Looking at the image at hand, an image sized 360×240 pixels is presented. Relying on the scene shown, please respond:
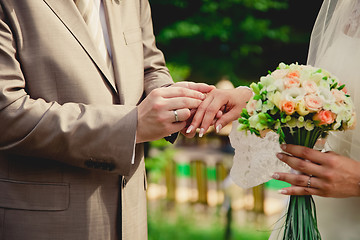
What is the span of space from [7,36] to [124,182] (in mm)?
809

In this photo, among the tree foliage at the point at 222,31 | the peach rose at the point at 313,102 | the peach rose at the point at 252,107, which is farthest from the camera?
the tree foliage at the point at 222,31

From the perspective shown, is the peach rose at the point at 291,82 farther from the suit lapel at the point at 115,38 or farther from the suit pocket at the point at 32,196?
the suit pocket at the point at 32,196

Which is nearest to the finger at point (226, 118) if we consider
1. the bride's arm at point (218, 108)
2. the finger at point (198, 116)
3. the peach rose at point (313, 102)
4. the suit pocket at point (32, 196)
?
the bride's arm at point (218, 108)

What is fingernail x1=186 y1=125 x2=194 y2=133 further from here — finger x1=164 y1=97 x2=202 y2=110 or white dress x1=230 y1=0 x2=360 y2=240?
white dress x1=230 y1=0 x2=360 y2=240

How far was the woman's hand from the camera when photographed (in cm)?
204

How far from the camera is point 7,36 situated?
79.2 inches

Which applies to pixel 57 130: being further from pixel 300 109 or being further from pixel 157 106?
pixel 300 109

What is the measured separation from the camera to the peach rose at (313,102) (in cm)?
185

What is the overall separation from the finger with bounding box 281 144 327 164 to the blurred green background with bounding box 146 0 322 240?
3.20 meters

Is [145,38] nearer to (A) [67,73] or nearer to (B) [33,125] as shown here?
(A) [67,73]

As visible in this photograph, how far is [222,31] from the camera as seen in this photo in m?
5.38

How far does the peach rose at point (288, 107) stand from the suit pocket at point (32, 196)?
39.0 inches

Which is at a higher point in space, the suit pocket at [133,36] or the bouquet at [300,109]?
the suit pocket at [133,36]

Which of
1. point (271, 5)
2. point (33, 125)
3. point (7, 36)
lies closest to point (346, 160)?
point (33, 125)
